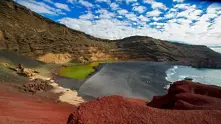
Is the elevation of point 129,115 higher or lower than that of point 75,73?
higher

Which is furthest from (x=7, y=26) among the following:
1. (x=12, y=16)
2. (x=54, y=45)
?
(x=54, y=45)

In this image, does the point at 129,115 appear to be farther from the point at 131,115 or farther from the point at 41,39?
the point at 41,39

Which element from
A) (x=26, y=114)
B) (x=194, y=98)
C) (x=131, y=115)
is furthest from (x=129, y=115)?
(x=26, y=114)

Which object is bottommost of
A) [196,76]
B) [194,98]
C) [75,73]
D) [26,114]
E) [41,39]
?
[196,76]

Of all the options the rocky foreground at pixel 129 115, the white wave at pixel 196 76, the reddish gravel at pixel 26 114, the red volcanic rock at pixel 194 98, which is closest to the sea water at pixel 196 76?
the white wave at pixel 196 76

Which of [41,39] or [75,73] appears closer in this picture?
[75,73]

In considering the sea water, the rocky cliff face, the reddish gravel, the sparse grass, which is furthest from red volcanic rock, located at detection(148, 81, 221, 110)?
the rocky cliff face

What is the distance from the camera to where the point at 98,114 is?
5.55 meters

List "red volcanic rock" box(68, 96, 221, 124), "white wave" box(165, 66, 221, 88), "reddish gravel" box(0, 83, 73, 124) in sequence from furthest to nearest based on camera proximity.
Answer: "white wave" box(165, 66, 221, 88) → "reddish gravel" box(0, 83, 73, 124) → "red volcanic rock" box(68, 96, 221, 124)

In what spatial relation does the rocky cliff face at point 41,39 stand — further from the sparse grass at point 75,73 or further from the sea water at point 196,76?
the sea water at point 196,76

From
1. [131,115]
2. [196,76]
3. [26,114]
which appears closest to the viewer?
[131,115]

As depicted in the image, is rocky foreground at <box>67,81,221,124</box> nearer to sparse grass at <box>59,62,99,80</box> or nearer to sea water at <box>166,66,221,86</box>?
sparse grass at <box>59,62,99,80</box>

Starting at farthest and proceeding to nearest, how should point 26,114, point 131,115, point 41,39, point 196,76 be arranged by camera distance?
point 41,39 < point 196,76 < point 26,114 < point 131,115

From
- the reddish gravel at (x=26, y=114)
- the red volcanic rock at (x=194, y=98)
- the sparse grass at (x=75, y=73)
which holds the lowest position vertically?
the sparse grass at (x=75, y=73)
